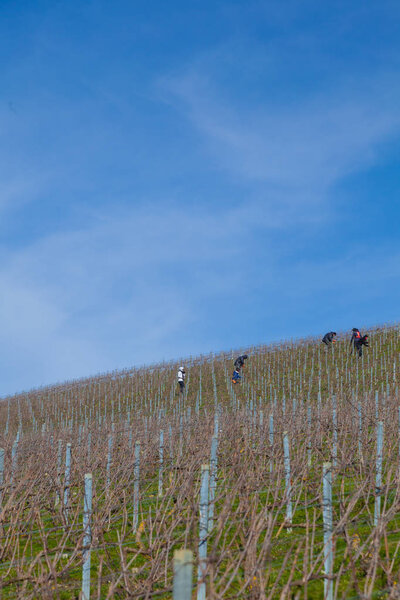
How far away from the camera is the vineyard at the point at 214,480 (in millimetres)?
4914

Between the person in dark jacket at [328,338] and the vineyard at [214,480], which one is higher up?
the person in dark jacket at [328,338]

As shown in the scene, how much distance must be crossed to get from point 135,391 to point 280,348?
33.4ft

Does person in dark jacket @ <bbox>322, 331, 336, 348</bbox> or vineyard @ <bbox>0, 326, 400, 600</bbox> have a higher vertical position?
person in dark jacket @ <bbox>322, 331, 336, 348</bbox>

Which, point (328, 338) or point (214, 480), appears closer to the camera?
point (214, 480)

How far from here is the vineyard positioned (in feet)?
16.1

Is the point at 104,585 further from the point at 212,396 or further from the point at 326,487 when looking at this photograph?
the point at 212,396

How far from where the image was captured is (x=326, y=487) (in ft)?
18.1

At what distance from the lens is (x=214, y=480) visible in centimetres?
752

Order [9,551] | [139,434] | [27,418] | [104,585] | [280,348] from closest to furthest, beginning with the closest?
[104,585]
[9,551]
[139,434]
[27,418]
[280,348]

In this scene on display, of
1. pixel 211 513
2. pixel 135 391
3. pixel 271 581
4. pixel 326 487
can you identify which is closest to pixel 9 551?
pixel 211 513

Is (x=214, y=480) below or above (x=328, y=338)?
below

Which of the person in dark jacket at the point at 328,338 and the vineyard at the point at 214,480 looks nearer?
the vineyard at the point at 214,480

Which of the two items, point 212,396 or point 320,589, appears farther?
point 212,396

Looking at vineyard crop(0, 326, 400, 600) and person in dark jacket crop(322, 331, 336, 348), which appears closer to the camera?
vineyard crop(0, 326, 400, 600)
